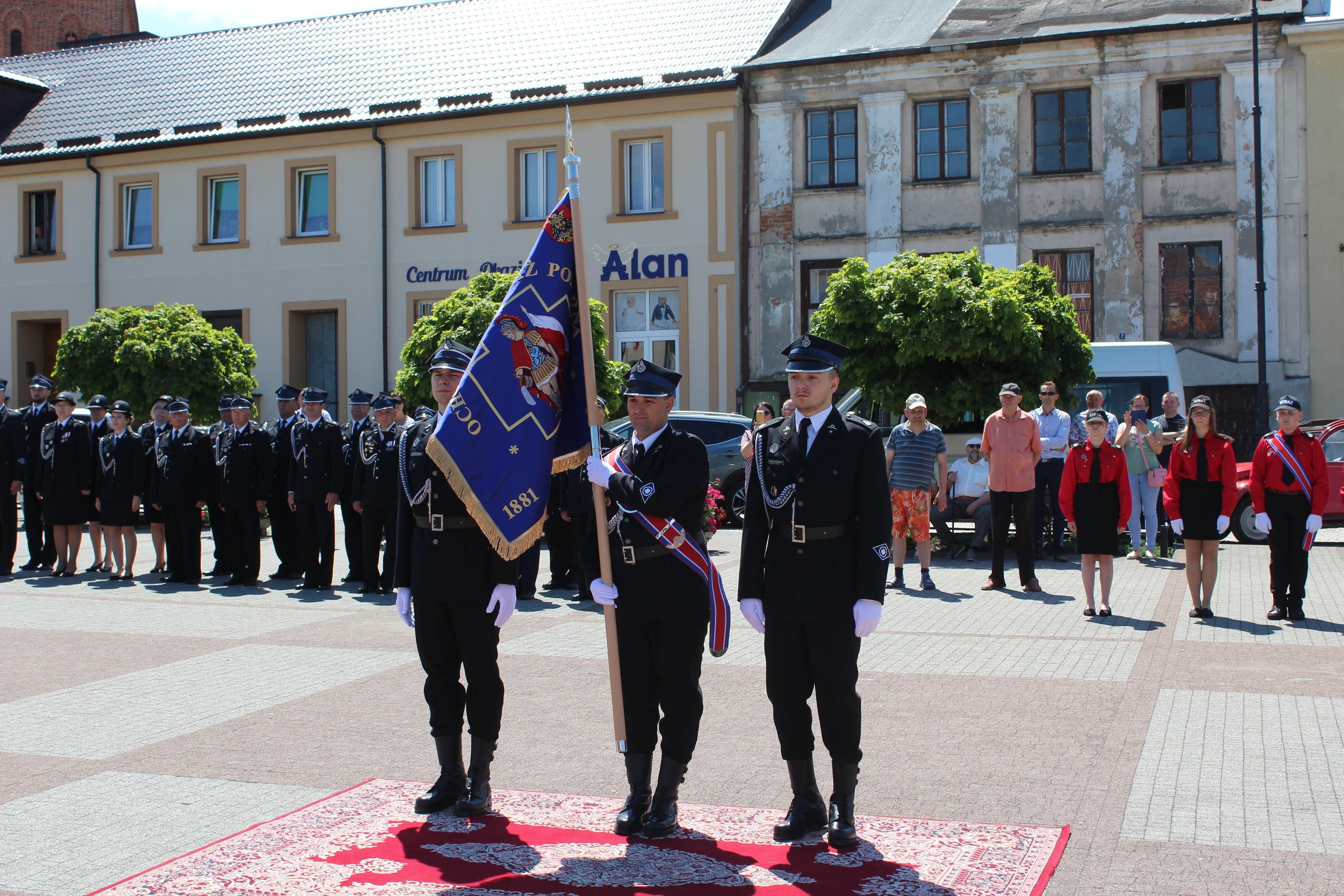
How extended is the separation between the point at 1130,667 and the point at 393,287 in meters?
24.4

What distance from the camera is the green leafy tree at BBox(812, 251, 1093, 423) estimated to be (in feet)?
55.8

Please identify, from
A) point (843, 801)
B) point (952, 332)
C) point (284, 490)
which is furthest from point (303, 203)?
point (843, 801)

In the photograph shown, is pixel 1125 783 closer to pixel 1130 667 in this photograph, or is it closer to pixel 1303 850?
pixel 1303 850

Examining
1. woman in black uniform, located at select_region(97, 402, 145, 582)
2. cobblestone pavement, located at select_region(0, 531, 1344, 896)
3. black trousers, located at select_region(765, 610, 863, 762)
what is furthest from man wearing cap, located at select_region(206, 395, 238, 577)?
black trousers, located at select_region(765, 610, 863, 762)

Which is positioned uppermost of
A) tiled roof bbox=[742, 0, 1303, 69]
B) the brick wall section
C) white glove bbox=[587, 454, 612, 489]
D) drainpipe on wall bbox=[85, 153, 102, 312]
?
the brick wall section

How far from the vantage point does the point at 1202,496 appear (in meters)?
10.9

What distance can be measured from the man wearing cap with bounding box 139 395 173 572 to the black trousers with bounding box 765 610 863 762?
35.4 feet

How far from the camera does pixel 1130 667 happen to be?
854 centimetres

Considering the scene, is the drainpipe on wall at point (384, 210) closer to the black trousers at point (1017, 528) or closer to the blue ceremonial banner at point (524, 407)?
the black trousers at point (1017, 528)

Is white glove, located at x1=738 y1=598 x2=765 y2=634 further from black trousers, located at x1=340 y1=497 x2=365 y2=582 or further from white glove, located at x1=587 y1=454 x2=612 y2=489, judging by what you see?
black trousers, located at x1=340 y1=497 x2=365 y2=582

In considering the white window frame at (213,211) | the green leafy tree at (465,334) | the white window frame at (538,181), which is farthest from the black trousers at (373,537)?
the white window frame at (213,211)

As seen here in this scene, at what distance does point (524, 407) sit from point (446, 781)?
162 centimetres

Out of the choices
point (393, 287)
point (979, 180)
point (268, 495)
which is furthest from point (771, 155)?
point (268, 495)

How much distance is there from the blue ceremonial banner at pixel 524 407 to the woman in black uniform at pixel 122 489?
1022cm
